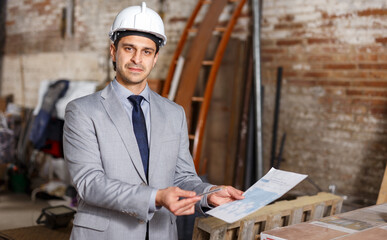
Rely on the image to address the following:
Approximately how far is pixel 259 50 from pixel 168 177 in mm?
2260

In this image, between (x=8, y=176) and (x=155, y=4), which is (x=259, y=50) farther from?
(x=8, y=176)

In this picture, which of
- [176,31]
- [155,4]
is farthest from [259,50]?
[155,4]

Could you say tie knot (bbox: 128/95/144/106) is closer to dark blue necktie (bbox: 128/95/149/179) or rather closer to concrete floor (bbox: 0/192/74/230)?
dark blue necktie (bbox: 128/95/149/179)

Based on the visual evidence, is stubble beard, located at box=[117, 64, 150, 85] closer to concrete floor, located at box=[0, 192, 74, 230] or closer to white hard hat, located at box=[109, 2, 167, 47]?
white hard hat, located at box=[109, 2, 167, 47]

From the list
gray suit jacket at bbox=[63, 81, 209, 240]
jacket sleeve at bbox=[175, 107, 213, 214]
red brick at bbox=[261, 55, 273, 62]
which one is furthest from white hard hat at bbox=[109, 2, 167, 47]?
red brick at bbox=[261, 55, 273, 62]

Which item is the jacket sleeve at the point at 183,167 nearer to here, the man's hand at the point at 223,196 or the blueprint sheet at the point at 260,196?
the man's hand at the point at 223,196

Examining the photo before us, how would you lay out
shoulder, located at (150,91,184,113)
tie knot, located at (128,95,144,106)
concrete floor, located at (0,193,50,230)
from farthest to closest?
concrete floor, located at (0,193,50,230) → shoulder, located at (150,91,184,113) → tie knot, located at (128,95,144,106)

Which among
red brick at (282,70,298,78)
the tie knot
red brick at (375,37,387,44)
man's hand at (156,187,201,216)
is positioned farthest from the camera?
red brick at (282,70,298,78)

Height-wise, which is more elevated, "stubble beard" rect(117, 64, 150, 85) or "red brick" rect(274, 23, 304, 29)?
"red brick" rect(274, 23, 304, 29)

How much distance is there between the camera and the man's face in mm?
1579

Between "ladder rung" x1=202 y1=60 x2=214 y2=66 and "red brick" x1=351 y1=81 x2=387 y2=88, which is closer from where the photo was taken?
"red brick" x1=351 y1=81 x2=387 y2=88

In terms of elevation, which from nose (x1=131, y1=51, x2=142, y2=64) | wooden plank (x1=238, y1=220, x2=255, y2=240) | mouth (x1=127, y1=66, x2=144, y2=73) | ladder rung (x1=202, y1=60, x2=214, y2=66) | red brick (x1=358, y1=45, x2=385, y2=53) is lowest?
wooden plank (x1=238, y1=220, x2=255, y2=240)

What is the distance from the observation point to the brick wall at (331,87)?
3.14 m

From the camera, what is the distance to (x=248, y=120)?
3.70m
